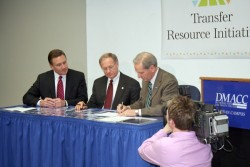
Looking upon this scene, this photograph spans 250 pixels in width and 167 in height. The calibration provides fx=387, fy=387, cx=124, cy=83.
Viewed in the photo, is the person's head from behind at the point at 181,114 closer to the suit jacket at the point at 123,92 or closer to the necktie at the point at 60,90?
the suit jacket at the point at 123,92

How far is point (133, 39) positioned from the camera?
530 cm

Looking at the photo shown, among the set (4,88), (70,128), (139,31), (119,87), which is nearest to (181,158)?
(70,128)

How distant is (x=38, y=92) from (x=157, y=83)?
1526 millimetres

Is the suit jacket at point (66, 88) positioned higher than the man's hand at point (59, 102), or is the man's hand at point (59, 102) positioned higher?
the suit jacket at point (66, 88)

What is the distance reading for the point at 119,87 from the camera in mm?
4004

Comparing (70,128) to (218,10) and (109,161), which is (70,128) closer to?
(109,161)

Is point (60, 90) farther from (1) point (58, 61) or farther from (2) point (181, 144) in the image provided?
(2) point (181, 144)

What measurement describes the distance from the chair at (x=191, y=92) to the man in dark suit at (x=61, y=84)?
3.82 feet

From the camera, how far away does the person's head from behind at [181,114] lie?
246cm

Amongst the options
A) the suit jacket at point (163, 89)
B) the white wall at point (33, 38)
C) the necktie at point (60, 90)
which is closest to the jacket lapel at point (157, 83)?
the suit jacket at point (163, 89)

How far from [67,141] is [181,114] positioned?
51.9 inches

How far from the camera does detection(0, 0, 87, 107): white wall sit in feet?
19.3

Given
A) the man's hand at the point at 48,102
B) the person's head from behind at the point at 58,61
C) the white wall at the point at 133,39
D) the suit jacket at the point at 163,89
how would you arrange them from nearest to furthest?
the suit jacket at the point at 163,89 < the man's hand at the point at 48,102 < the person's head from behind at the point at 58,61 < the white wall at the point at 133,39

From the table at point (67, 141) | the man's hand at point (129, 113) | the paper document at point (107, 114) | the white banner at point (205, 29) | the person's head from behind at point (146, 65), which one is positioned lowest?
the table at point (67, 141)
